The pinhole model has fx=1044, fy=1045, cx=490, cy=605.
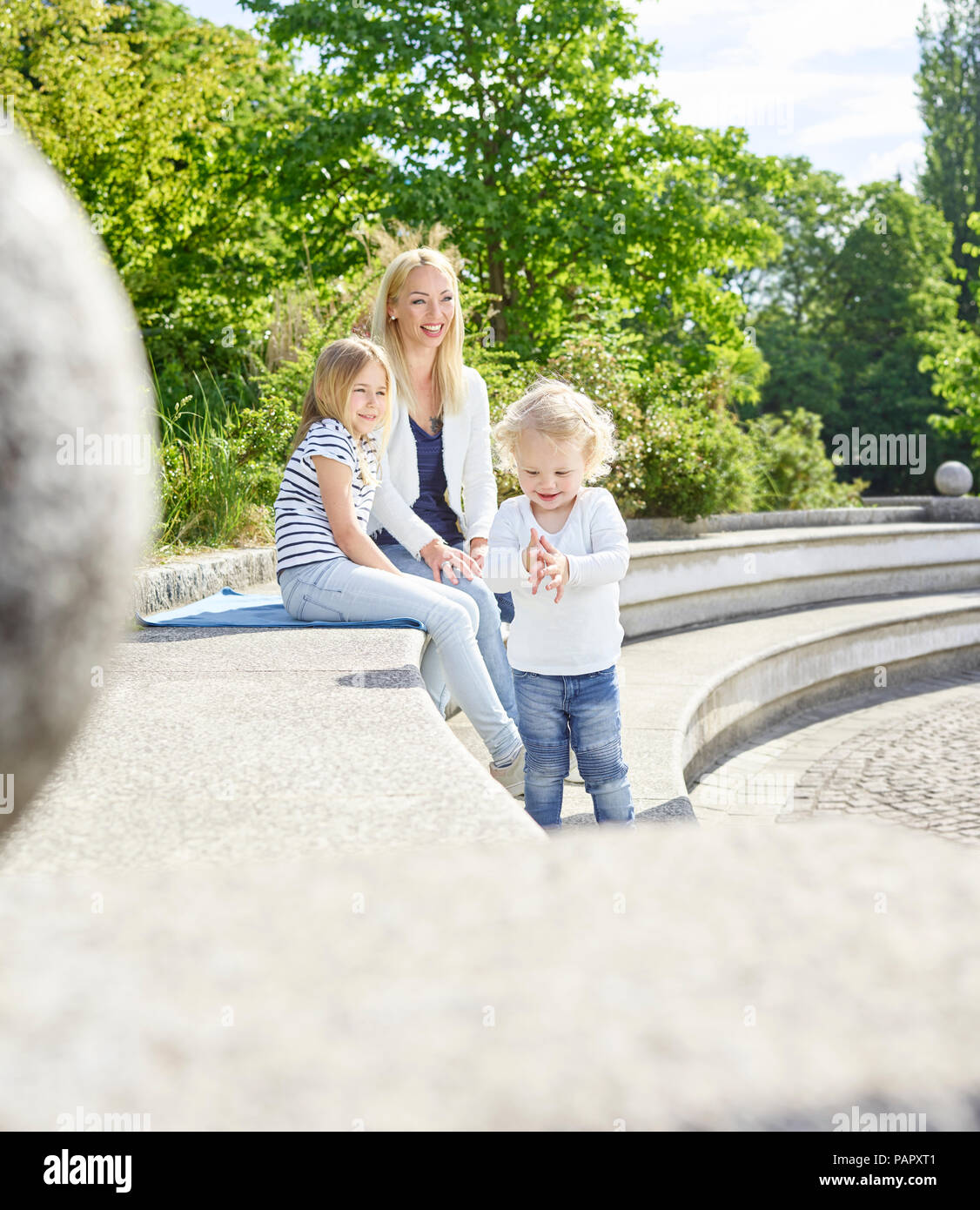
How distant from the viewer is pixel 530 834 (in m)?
1.73

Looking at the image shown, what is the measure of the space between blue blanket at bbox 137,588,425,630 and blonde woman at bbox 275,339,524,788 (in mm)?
38

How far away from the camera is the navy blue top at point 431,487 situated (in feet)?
15.7

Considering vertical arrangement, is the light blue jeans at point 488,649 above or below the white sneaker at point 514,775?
above

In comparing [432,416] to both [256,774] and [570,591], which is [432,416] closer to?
[570,591]

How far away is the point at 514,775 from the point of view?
3762mm

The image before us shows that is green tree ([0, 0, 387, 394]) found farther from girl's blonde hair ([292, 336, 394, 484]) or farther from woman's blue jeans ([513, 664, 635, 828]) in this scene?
woman's blue jeans ([513, 664, 635, 828])

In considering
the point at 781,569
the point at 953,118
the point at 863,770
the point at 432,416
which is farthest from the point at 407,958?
the point at 953,118

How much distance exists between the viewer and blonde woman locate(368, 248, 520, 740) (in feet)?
15.4

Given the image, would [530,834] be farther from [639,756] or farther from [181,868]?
[639,756]

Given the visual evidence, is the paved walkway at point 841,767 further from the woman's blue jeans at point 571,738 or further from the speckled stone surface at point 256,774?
the speckled stone surface at point 256,774

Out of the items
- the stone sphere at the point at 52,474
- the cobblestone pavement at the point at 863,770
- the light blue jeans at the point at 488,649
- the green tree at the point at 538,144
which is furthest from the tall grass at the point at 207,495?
the green tree at the point at 538,144

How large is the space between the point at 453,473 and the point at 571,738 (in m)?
1.78

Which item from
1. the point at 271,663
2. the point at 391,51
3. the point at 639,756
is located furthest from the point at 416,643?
the point at 391,51

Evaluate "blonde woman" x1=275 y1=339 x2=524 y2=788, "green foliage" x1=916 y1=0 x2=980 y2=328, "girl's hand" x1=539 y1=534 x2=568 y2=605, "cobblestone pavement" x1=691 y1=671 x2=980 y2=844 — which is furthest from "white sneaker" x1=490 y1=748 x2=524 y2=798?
"green foliage" x1=916 y1=0 x2=980 y2=328
